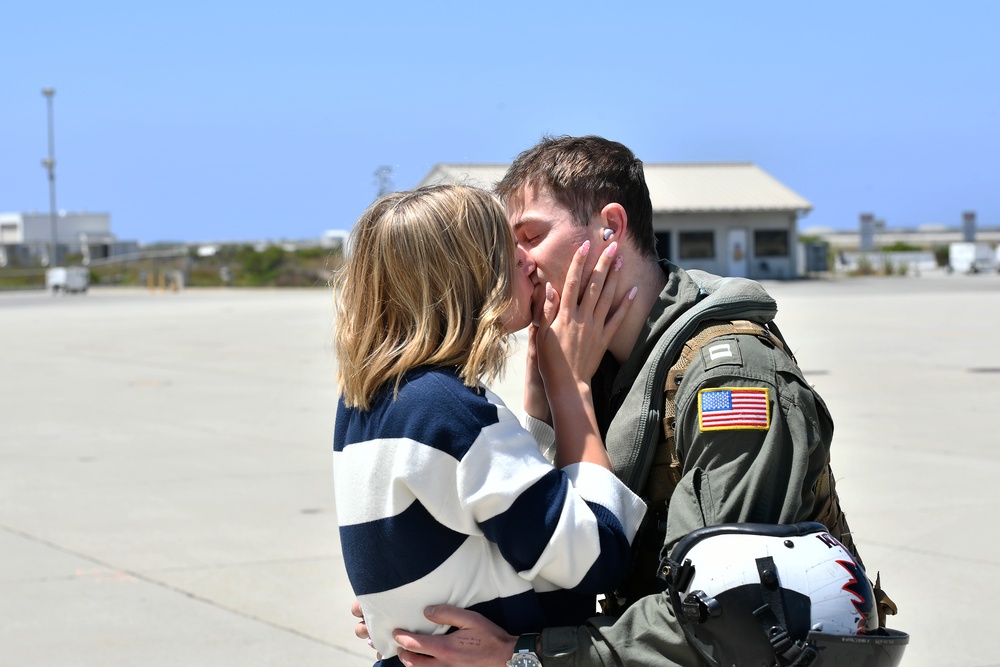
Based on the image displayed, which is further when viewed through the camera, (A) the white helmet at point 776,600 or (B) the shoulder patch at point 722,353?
(B) the shoulder patch at point 722,353

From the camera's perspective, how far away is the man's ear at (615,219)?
238 cm

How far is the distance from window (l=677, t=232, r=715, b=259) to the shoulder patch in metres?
45.8

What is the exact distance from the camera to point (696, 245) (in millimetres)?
47875

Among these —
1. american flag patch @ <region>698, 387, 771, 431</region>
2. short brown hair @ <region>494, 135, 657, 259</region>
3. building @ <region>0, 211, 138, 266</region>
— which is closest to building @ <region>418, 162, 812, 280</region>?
short brown hair @ <region>494, 135, 657, 259</region>

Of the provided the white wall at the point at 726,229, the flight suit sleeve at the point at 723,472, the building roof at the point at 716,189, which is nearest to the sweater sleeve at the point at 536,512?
the flight suit sleeve at the point at 723,472

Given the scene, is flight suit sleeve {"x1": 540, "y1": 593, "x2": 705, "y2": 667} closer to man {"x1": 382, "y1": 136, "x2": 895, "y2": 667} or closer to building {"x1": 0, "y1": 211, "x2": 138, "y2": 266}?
man {"x1": 382, "y1": 136, "x2": 895, "y2": 667}

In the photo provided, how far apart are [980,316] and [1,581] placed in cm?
2030

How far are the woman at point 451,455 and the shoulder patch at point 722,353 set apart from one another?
253 millimetres

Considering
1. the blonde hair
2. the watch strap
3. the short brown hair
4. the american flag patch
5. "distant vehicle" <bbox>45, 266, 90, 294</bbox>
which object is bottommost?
"distant vehicle" <bbox>45, 266, 90, 294</bbox>

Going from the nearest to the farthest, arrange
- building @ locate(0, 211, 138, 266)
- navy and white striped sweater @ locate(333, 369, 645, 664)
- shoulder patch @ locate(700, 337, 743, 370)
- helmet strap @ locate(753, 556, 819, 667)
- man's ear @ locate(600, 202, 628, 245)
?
helmet strap @ locate(753, 556, 819, 667) < navy and white striped sweater @ locate(333, 369, 645, 664) < shoulder patch @ locate(700, 337, 743, 370) < man's ear @ locate(600, 202, 628, 245) < building @ locate(0, 211, 138, 266)

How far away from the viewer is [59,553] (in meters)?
6.16

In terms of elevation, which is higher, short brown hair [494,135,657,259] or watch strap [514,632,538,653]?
short brown hair [494,135,657,259]

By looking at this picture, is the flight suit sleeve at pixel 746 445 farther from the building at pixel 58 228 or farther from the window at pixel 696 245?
the building at pixel 58 228

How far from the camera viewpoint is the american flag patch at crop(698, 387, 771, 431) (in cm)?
204
